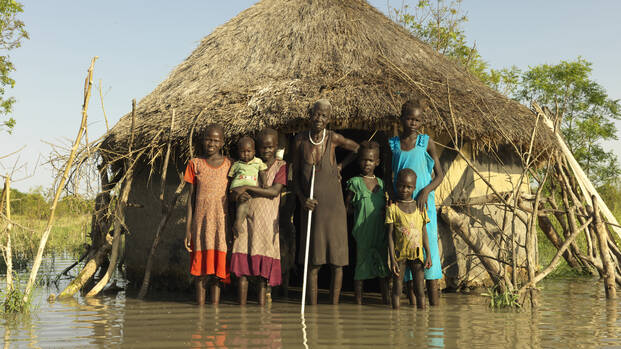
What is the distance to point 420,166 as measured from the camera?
5012 millimetres

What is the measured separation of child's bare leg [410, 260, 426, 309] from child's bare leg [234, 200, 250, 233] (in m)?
1.45

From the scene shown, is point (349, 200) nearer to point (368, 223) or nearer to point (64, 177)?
point (368, 223)

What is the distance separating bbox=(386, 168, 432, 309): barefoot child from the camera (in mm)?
4699

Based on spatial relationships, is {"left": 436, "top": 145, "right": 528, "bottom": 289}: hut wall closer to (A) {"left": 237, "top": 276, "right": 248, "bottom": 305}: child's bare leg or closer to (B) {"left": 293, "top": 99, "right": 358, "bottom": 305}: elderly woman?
(B) {"left": 293, "top": 99, "right": 358, "bottom": 305}: elderly woman

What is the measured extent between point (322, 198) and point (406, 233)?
769 mm

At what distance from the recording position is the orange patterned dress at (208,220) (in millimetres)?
4938

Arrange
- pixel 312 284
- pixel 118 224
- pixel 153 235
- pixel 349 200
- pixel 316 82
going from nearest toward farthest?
pixel 312 284, pixel 349 200, pixel 118 224, pixel 316 82, pixel 153 235

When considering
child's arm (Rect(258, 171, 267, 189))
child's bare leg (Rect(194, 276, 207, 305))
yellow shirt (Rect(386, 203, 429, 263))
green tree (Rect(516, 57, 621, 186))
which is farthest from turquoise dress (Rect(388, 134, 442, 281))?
green tree (Rect(516, 57, 621, 186))

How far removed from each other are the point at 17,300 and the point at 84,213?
153cm

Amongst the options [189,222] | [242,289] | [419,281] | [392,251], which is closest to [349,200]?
[392,251]

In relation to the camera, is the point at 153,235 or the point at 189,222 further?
the point at 153,235

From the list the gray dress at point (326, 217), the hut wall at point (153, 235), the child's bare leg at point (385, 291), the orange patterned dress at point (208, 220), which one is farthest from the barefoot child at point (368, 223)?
the hut wall at point (153, 235)

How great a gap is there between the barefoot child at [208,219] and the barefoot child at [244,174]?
0.12 m

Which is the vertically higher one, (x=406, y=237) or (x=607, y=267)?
(x=406, y=237)
